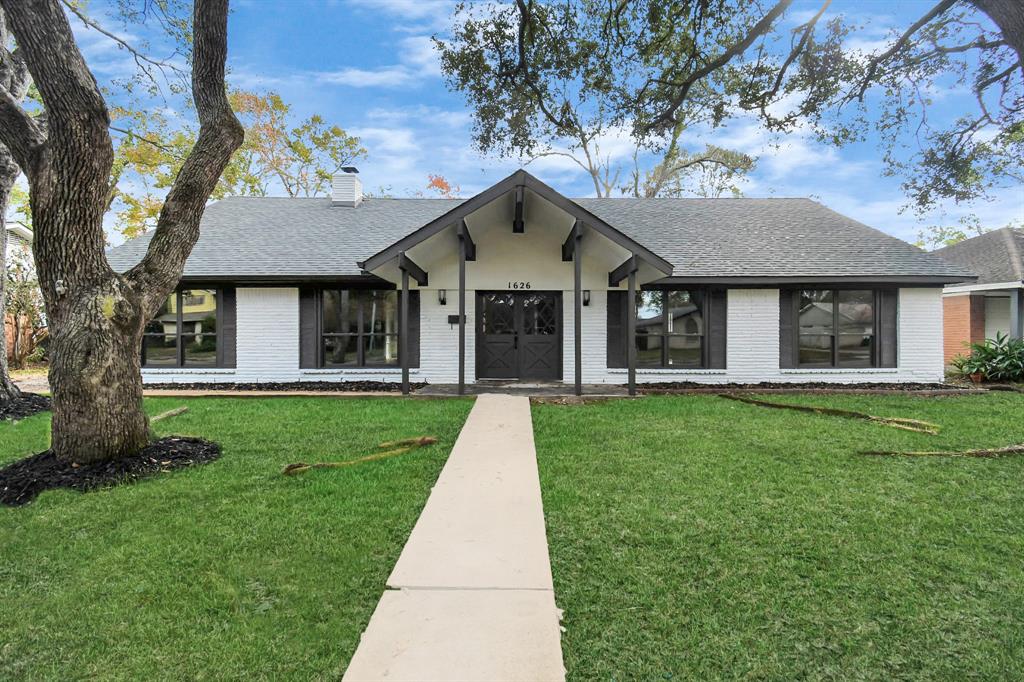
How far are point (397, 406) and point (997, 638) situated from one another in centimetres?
773

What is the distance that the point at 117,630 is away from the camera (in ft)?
8.14

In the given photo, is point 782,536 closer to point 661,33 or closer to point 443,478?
point 443,478

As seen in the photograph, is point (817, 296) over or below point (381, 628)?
over

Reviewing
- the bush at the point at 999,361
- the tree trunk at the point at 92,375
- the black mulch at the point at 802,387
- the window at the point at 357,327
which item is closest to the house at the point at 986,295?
the bush at the point at 999,361

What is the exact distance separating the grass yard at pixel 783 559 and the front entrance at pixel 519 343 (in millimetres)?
5579

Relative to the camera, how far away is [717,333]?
463 inches

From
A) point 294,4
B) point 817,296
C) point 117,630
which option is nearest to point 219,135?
point 294,4

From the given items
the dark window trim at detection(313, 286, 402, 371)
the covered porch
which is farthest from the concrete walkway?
the dark window trim at detection(313, 286, 402, 371)

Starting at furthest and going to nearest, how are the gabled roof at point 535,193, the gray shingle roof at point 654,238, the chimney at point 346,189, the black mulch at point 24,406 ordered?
the chimney at point 346,189 < the gray shingle roof at point 654,238 < the gabled roof at point 535,193 < the black mulch at point 24,406

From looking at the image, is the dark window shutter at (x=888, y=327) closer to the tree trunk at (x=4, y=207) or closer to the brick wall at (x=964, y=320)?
the brick wall at (x=964, y=320)

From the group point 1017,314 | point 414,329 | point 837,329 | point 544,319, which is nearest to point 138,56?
point 414,329

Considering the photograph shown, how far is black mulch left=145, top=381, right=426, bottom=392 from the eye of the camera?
1094cm

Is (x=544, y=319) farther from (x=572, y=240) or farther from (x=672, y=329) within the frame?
(x=672, y=329)

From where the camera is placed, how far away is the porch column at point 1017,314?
13773 millimetres
